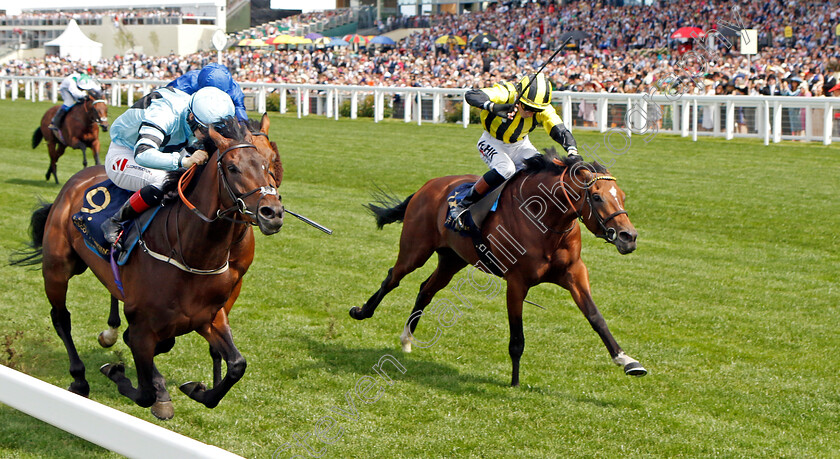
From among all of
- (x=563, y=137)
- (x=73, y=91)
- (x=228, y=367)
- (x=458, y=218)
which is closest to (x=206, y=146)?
(x=228, y=367)

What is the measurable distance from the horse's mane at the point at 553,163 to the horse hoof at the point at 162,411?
251 cm

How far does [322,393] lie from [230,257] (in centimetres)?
109

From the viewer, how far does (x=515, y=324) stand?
503 centimetres

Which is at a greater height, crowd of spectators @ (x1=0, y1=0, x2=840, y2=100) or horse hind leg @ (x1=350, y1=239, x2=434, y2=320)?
crowd of spectators @ (x1=0, y1=0, x2=840, y2=100)

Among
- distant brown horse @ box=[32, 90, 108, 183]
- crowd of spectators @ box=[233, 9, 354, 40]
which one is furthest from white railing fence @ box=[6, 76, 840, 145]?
crowd of spectators @ box=[233, 9, 354, 40]

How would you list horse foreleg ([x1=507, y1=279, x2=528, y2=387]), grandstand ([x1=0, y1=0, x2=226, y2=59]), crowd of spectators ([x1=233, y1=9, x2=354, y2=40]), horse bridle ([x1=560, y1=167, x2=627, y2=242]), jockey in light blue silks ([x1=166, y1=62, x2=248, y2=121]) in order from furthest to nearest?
grandstand ([x1=0, y1=0, x2=226, y2=59])
crowd of spectators ([x1=233, y1=9, x2=354, y2=40])
horse foreleg ([x1=507, y1=279, x2=528, y2=387])
horse bridle ([x1=560, y1=167, x2=627, y2=242])
jockey in light blue silks ([x1=166, y1=62, x2=248, y2=121])

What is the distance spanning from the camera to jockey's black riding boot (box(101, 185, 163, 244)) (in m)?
4.14

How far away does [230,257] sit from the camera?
4180 mm

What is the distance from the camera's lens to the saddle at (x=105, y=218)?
4.14m

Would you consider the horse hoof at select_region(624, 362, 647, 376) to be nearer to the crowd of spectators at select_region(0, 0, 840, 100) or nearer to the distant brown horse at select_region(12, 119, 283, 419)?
the distant brown horse at select_region(12, 119, 283, 419)

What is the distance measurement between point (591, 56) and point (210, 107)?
22237 millimetres

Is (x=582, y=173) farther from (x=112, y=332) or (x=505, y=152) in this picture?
(x=112, y=332)

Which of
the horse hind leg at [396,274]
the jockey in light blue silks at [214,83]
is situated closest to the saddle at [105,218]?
the jockey in light blue silks at [214,83]

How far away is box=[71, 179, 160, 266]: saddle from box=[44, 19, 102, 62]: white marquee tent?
4925 cm
